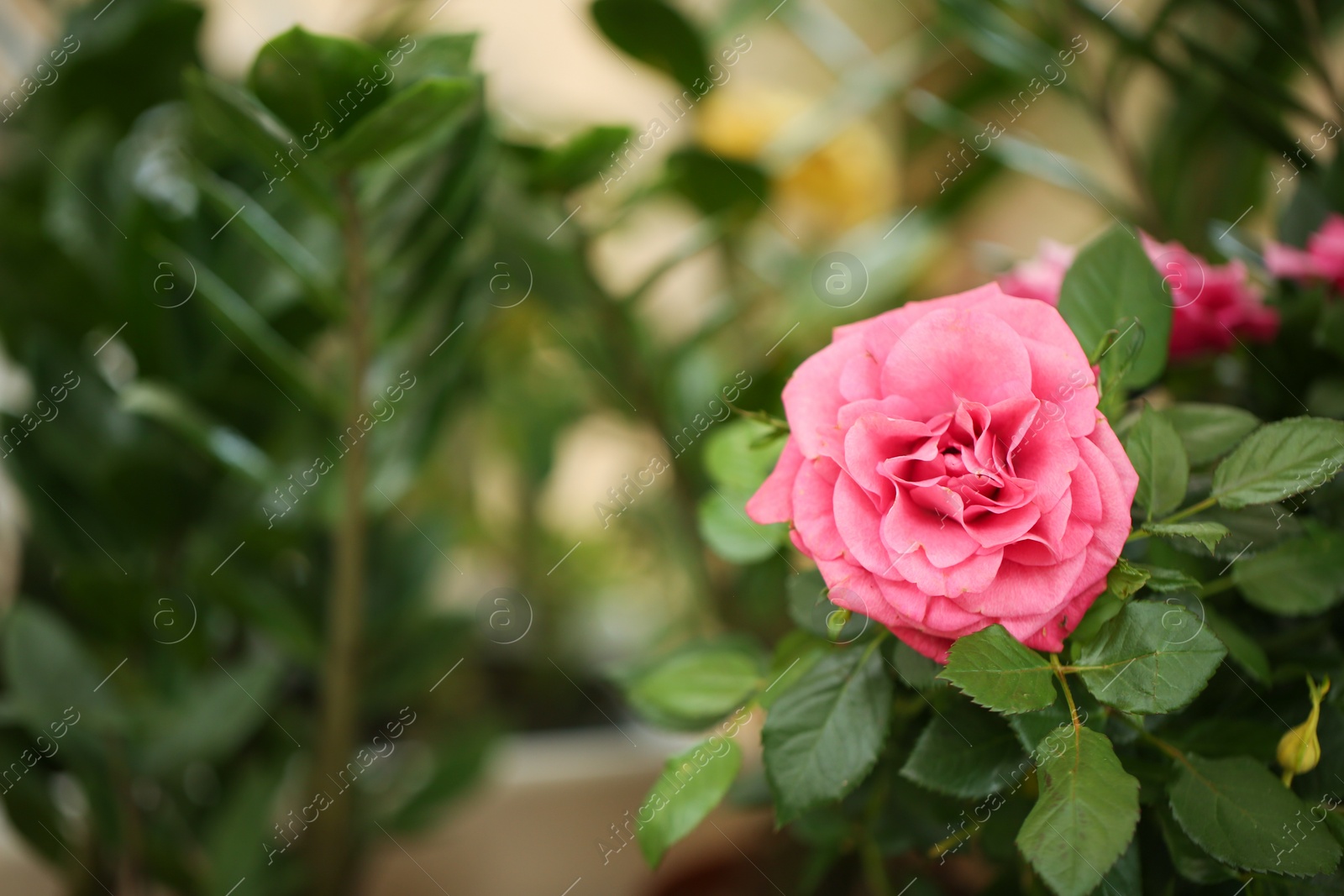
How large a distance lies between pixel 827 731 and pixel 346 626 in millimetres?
328

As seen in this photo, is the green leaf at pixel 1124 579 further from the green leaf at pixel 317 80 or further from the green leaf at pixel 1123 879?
the green leaf at pixel 317 80

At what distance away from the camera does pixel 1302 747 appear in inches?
8.8

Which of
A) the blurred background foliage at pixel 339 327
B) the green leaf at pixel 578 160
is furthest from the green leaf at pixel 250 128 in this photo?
the green leaf at pixel 578 160

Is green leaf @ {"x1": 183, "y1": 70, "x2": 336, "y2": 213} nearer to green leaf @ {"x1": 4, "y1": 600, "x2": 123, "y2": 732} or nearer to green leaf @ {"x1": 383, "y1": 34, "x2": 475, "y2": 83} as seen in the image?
green leaf @ {"x1": 383, "y1": 34, "x2": 475, "y2": 83}

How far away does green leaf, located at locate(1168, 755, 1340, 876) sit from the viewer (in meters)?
0.20

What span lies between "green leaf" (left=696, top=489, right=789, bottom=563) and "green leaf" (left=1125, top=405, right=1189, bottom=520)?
0.11 m

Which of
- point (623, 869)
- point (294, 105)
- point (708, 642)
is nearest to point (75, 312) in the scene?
point (294, 105)

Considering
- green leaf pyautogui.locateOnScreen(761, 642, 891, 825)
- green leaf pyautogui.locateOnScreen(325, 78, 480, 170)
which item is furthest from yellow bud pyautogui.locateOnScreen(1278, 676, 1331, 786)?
green leaf pyautogui.locateOnScreen(325, 78, 480, 170)

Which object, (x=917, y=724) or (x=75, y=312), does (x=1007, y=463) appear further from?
(x=75, y=312)

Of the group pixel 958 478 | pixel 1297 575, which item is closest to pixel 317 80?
pixel 958 478

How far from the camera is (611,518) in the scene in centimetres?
87

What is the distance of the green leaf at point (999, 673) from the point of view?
19cm

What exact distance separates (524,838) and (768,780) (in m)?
0.50

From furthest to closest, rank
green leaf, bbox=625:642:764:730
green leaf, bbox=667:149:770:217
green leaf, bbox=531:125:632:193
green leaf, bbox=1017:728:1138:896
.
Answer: green leaf, bbox=667:149:770:217
green leaf, bbox=531:125:632:193
green leaf, bbox=625:642:764:730
green leaf, bbox=1017:728:1138:896
